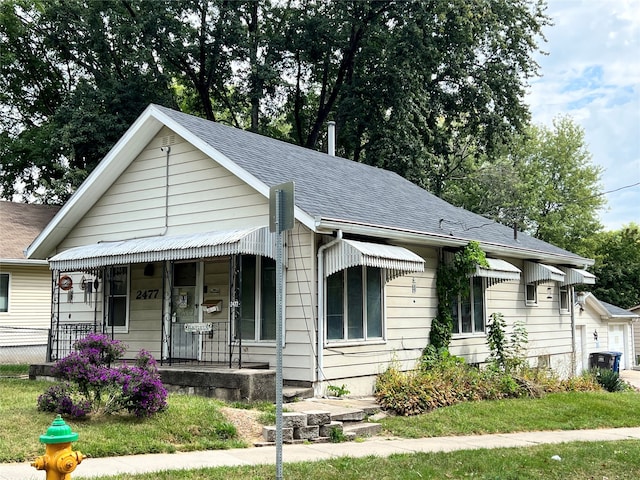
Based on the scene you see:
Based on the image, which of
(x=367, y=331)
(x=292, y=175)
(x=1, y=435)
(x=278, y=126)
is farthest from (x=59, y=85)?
(x=1, y=435)

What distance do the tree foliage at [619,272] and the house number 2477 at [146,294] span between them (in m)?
32.2

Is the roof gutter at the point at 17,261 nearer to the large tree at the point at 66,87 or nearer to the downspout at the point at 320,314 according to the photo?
the large tree at the point at 66,87

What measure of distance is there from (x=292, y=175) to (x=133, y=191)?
387 cm

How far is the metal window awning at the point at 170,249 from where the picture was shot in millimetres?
11766

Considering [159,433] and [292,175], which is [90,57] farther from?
[159,433]

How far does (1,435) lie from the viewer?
26.5ft

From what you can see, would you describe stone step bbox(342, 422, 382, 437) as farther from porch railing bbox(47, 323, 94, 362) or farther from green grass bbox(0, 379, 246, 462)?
porch railing bbox(47, 323, 94, 362)

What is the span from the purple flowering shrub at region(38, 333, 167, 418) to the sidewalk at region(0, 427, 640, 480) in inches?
51.6

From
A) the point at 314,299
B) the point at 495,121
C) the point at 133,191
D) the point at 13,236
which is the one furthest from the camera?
the point at 495,121

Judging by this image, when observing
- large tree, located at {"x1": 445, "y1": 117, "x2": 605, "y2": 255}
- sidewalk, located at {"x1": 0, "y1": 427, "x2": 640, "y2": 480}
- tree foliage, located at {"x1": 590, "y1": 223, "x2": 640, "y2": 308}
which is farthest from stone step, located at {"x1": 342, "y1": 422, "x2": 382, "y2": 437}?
tree foliage, located at {"x1": 590, "y1": 223, "x2": 640, "y2": 308}

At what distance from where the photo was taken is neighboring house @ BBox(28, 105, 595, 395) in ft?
40.0

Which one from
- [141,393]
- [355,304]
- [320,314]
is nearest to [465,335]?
[355,304]

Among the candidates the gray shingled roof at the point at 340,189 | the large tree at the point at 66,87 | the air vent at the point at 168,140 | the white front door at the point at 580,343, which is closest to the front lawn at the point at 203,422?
the gray shingled roof at the point at 340,189

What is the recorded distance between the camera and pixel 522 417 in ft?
38.9
